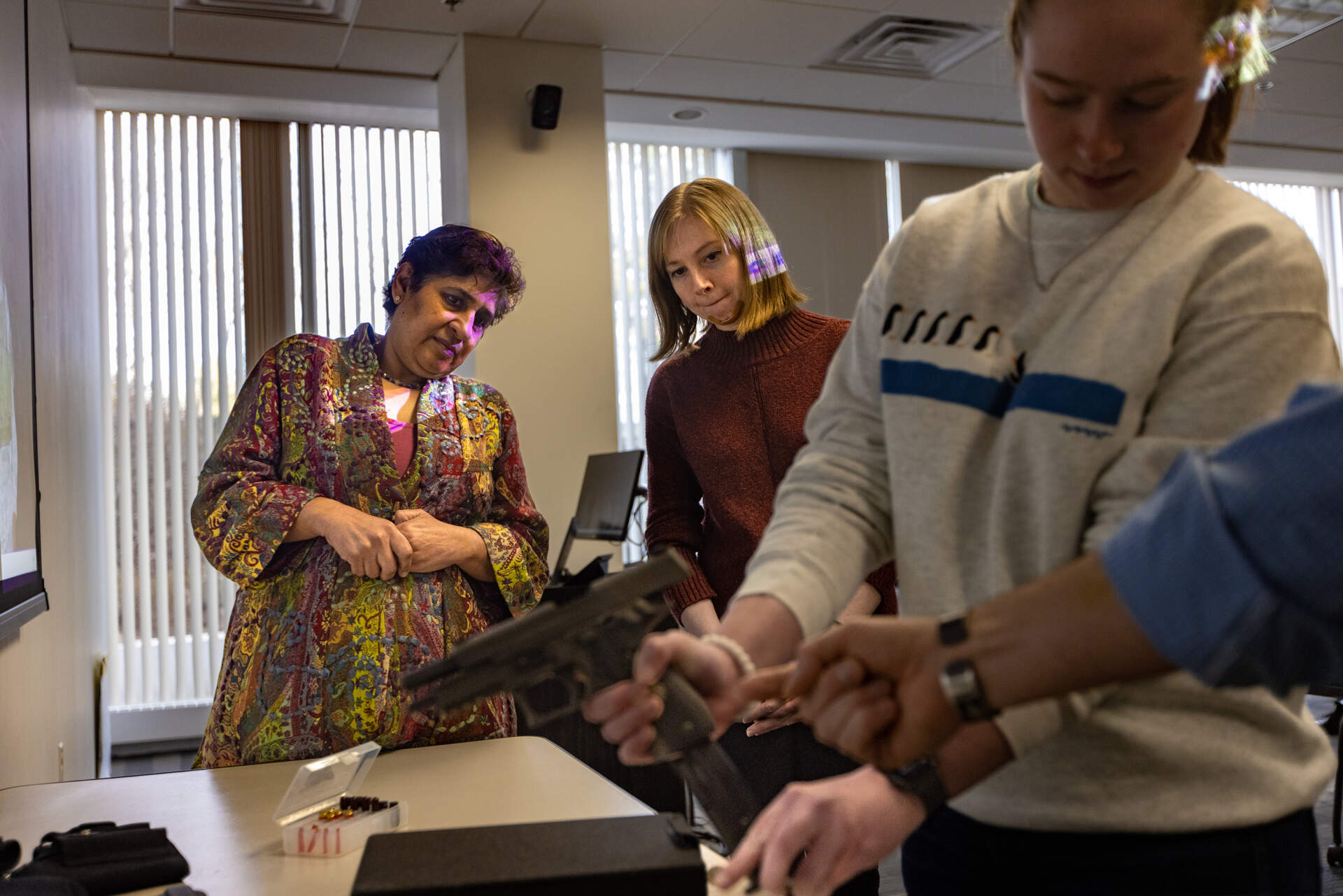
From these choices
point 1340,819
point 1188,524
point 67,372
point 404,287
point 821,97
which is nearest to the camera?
point 1188,524

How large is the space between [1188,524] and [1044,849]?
0.38 m

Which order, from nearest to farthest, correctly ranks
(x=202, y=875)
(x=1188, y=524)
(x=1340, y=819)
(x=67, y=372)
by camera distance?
(x=1188, y=524) → (x=202, y=875) → (x=1340, y=819) → (x=67, y=372)

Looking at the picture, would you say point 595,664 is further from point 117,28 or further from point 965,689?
point 117,28

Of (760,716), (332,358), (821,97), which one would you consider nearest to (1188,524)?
(760,716)

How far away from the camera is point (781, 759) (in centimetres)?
164

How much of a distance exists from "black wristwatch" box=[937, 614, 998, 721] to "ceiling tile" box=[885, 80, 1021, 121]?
4.71 metres

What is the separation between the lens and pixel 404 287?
2.02 metres

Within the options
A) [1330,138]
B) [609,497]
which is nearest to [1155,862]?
[609,497]

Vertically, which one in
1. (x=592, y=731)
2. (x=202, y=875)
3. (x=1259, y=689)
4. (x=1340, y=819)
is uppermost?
(x=1259, y=689)

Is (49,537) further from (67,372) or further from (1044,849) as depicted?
(1044,849)

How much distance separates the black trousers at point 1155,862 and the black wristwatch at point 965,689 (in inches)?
10.3

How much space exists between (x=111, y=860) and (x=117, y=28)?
362 cm

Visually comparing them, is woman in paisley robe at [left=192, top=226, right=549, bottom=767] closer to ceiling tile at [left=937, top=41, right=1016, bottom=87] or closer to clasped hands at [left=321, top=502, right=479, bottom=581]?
clasped hands at [left=321, top=502, right=479, bottom=581]

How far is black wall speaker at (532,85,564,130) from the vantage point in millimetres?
4023
